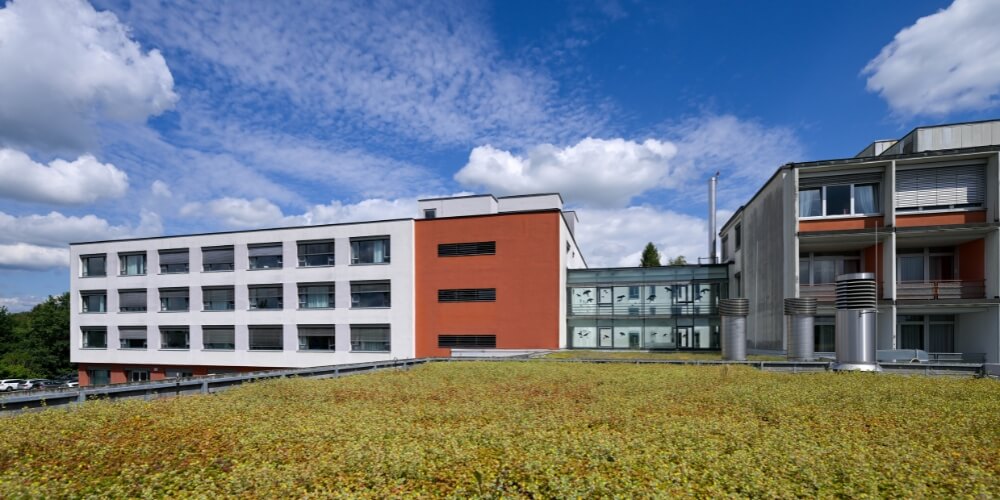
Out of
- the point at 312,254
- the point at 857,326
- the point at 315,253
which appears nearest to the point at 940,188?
the point at 857,326

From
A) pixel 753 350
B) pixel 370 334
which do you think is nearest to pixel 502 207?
pixel 370 334

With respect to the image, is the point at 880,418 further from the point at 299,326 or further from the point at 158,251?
the point at 158,251

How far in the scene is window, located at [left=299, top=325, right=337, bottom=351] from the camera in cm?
3753

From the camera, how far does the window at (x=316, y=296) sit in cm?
3797

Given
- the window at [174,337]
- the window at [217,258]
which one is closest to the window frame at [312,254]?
the window at [217,258]

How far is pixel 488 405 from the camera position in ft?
34.9

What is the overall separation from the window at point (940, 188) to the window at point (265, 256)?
4091cm

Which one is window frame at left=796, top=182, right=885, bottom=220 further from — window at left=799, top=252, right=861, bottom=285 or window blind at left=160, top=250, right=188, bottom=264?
window blind at left=160, top=250, right=188, bottom=264

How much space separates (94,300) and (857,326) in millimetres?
58058

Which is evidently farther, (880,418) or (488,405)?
(488,405)

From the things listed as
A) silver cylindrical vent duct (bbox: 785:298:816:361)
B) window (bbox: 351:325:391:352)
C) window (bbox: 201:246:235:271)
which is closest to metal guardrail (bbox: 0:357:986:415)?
silver cylindrical vent duct (bbox: 785:298:816:361)

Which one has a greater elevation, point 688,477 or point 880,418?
point 688,477

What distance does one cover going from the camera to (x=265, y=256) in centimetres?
3978

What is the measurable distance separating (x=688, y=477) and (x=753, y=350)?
2711 centimetres
